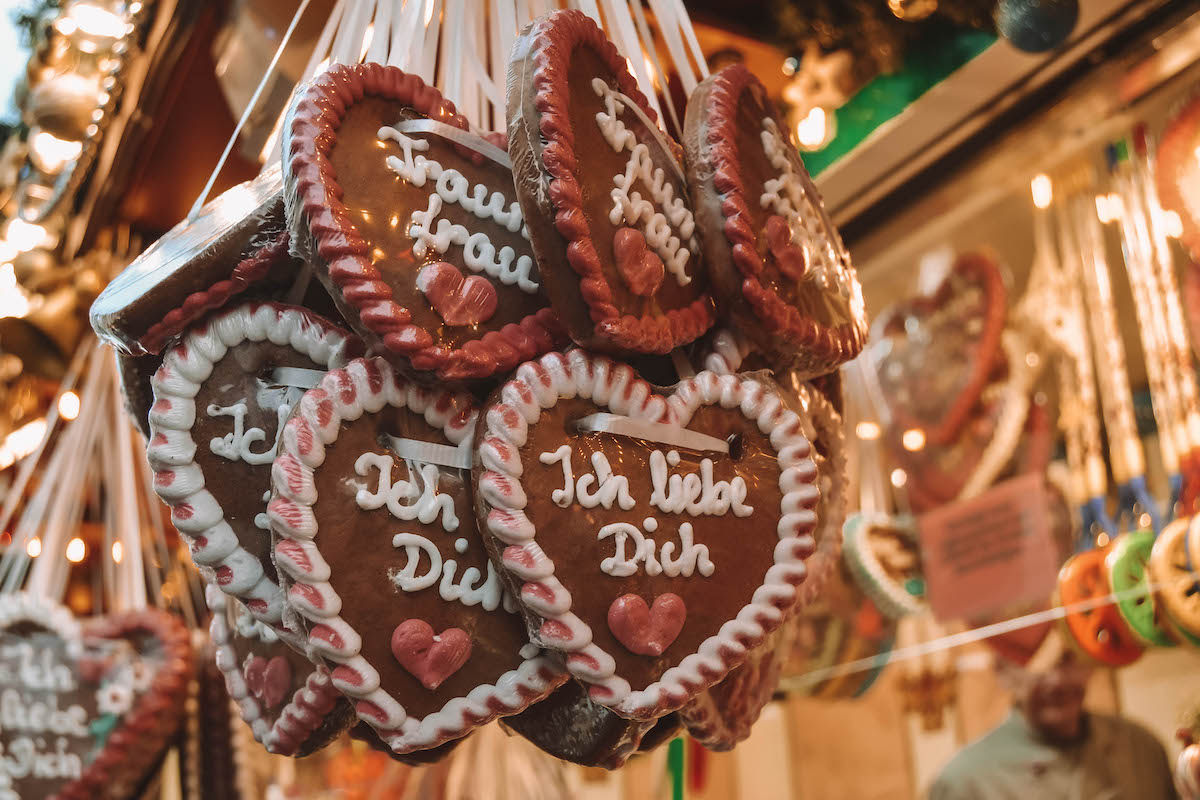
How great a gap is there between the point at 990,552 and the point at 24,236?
4.65 feet

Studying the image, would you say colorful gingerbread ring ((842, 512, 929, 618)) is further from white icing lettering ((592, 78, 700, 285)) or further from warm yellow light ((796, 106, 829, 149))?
white icing lettering ((592, 78, 700, 285))

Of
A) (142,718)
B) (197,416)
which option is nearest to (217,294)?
(197,416)

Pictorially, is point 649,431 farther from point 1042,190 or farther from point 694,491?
point 1042,190

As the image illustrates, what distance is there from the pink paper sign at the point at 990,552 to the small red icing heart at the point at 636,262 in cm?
92

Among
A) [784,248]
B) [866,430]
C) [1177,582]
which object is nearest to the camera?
[784,248]

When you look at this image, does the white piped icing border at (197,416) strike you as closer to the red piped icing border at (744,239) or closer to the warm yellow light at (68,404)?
the red piped icing border at (744,239)

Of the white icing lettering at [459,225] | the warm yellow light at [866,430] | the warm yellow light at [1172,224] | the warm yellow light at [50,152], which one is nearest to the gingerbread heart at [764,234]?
the white icing lettering at [459,225]

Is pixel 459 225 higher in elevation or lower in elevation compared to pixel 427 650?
higher

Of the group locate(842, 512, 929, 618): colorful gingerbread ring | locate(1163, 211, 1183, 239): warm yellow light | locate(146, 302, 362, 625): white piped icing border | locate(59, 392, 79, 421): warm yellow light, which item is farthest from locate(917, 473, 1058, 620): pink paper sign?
locate(59, 392, 79, 421): warm yellow light

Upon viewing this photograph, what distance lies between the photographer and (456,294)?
20.0 inches

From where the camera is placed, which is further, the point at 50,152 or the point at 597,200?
the point at 50,152

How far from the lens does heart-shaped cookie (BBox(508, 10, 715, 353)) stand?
0.50 meters

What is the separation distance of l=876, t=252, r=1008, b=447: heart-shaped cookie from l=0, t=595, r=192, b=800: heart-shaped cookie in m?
1.00

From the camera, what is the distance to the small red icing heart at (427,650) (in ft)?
1.60
